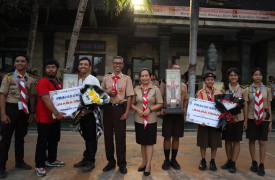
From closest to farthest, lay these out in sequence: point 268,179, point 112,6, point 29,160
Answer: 1. point 268,179
2. point 29,160
3. point 112,6

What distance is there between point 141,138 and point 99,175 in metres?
0.94

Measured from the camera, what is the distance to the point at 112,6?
11555mm

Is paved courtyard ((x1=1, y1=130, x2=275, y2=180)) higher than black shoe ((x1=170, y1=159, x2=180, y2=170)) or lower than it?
lower

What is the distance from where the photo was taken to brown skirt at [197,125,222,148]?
3.95 meters

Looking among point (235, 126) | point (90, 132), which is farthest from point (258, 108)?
point (90, 132)

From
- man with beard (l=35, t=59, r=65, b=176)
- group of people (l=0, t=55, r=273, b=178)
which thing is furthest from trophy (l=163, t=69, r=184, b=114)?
man with beard (l=35, t=59, r=65, b=176)

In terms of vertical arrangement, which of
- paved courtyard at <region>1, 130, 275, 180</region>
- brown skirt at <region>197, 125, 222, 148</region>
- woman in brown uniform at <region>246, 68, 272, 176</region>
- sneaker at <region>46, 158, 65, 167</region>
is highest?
woman in brown uniform at <region>246, 68, 272, 176</region>

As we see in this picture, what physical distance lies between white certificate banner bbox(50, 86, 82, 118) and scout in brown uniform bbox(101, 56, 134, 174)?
540mm

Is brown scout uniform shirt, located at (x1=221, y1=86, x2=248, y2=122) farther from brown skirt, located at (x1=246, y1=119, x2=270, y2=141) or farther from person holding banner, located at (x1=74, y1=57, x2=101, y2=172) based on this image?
person holding banner, located at (x1=74, y1=57, x2=101, y2=172)

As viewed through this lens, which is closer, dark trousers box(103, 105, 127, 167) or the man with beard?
the man with beard

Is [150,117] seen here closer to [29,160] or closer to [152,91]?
[152,91]

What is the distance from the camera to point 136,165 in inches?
166

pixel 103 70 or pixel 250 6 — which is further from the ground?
pixel 250 6

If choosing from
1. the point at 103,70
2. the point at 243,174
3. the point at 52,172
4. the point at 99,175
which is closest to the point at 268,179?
the point at 243,174
